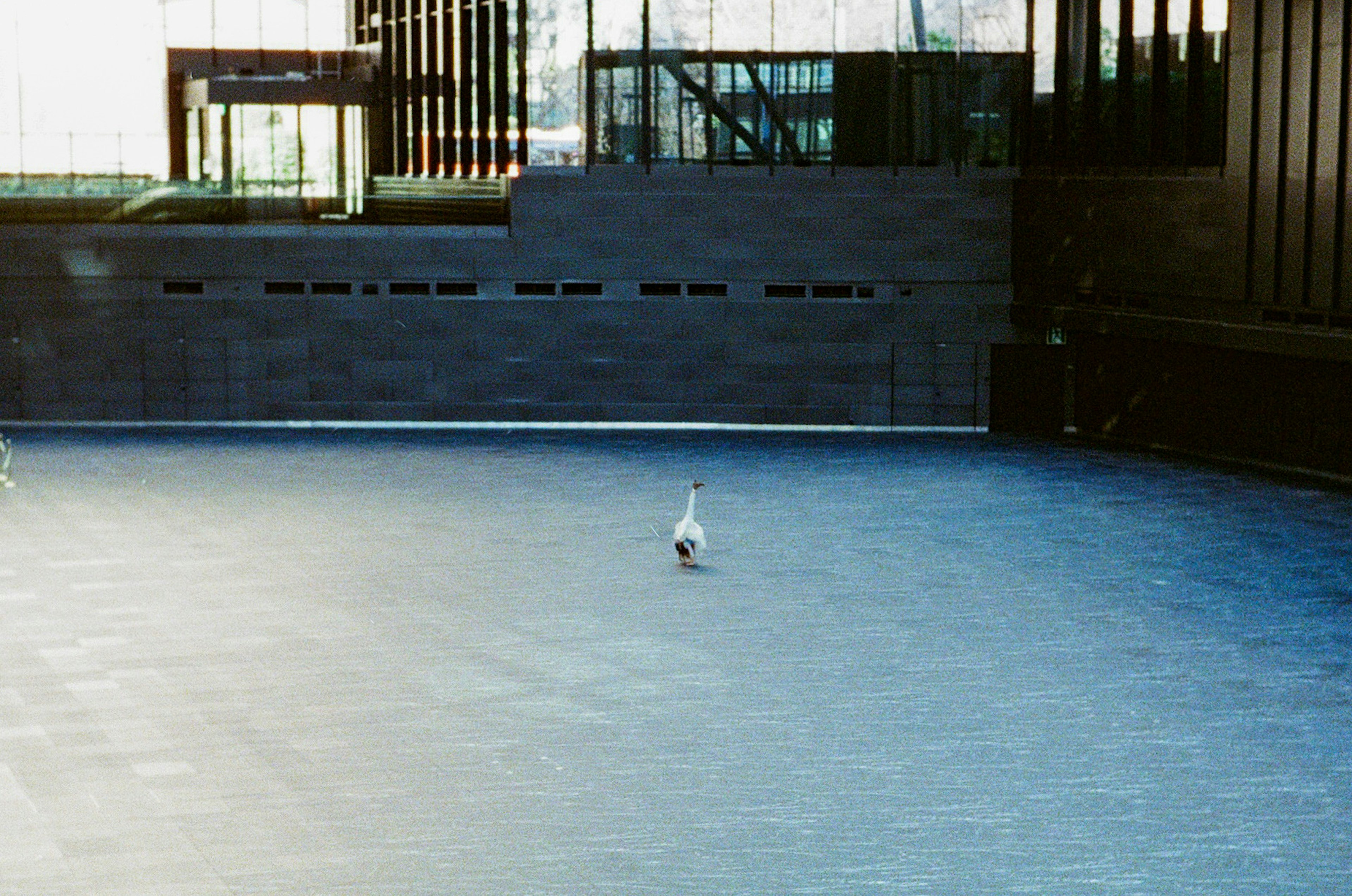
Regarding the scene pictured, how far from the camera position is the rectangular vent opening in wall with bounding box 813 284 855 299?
105 feet

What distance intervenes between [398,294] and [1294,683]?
1975 centimetres

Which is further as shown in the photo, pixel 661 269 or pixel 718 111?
pixel 718 111

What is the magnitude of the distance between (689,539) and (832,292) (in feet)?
43.4

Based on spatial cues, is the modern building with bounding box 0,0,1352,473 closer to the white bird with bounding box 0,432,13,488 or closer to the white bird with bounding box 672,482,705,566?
the white bird with bounding box 0,432,13,488

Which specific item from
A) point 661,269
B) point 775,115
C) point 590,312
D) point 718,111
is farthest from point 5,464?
point 775,115

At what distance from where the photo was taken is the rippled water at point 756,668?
11.0 meters

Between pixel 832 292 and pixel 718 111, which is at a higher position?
pixel 718 111

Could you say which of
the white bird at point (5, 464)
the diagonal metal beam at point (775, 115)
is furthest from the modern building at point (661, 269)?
the white bird at point (5, 464)

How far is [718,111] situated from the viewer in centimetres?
3209

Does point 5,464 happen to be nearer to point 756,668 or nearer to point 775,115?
point 756,668

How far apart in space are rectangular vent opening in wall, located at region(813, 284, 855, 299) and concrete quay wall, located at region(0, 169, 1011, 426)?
40 mm

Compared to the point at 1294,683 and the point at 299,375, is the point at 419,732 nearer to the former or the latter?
the point at 1294,683

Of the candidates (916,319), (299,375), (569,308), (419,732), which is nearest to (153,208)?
(299,375)

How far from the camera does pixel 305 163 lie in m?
40.7
